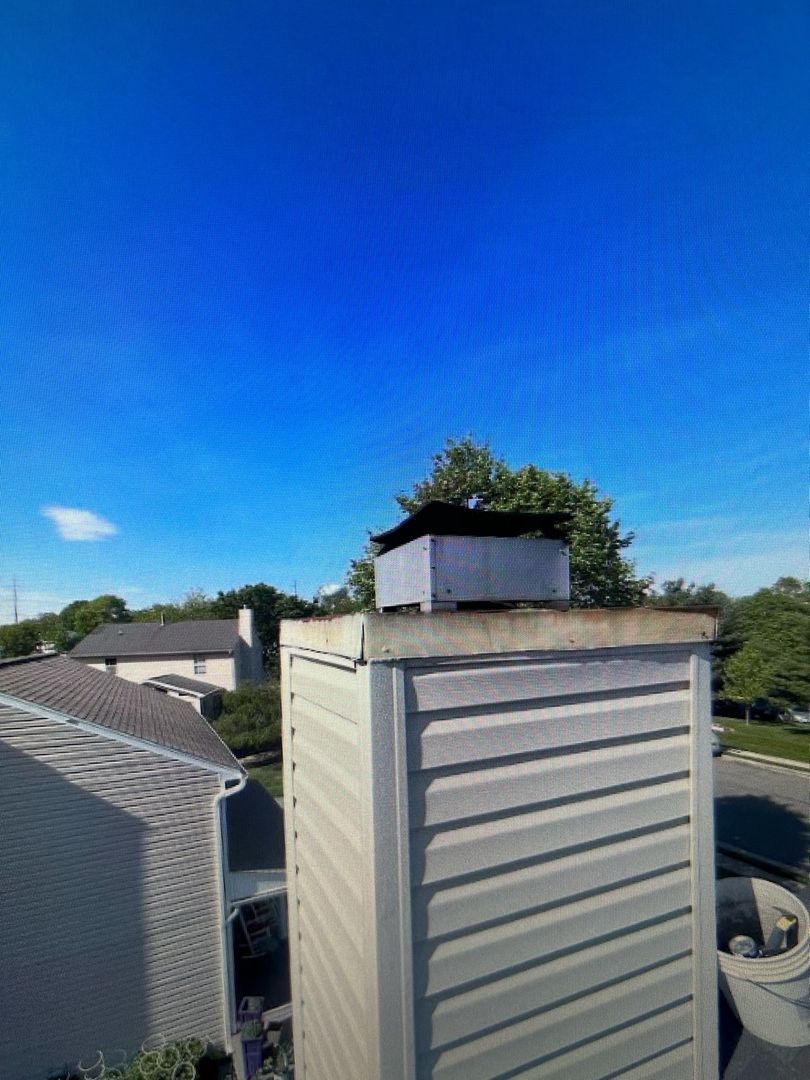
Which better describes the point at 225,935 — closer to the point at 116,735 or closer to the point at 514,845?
the point at 116,735

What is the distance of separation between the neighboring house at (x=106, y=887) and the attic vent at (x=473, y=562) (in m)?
5.97

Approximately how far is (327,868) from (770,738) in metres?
26.0

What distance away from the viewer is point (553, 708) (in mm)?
1624

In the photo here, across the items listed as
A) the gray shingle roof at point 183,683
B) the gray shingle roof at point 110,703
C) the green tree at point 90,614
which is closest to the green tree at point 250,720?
the gray shingle roof at point 183,683

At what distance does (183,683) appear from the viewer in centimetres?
2245

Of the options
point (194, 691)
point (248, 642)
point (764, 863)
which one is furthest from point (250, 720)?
point (764, 863)

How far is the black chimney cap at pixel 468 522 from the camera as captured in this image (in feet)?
6.75

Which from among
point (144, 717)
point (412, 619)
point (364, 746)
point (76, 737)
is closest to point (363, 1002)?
point (364, 746)

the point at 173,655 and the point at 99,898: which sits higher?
the point at 99,898

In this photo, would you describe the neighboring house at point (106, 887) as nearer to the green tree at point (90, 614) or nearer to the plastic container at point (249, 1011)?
the plastic container at point (249, 1011)

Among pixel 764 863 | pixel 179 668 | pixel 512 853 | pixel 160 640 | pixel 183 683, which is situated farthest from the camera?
pixel 160 640

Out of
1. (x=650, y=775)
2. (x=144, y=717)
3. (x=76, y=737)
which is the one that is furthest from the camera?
(x=144, y=717)

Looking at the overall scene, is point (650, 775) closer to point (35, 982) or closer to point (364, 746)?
point (364, 746)

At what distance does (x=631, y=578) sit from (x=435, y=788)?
639 inches
